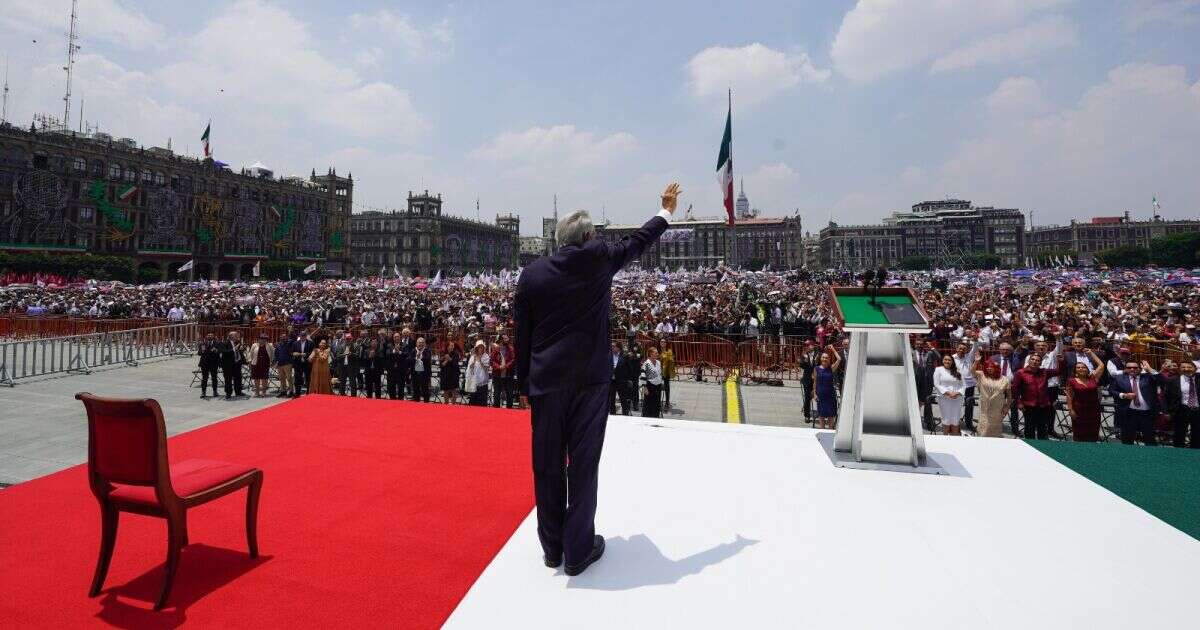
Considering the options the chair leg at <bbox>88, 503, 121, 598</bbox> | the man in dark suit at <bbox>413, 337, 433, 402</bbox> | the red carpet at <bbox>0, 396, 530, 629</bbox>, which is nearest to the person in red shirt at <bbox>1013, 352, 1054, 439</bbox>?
the red carpet at <bbox>0, 396, 530, 629</bbox>

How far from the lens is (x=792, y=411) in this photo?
10.5 metres

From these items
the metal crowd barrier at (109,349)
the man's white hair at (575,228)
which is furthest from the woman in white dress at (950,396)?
the metal crowd barrier at (109,349)

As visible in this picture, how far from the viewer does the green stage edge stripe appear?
3604 millimetres

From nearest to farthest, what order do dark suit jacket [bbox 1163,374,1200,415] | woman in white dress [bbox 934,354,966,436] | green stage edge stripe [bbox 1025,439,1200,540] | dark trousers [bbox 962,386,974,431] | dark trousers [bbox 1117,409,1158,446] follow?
green stage edge stripe [bbox 1025,439,1200,540]
dark trousers [bbox 1117,409,1158,446]
dark suit jacket [bbox 1163,374,1200,415]
woman in white dress [bbox 934,354,966,436]
dark trousers [bbox 962,386,974,431]

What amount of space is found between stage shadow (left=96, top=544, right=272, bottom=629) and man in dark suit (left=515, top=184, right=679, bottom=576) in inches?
65.2

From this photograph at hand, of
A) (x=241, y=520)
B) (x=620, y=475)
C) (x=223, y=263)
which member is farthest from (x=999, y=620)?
(x=223, y=263)

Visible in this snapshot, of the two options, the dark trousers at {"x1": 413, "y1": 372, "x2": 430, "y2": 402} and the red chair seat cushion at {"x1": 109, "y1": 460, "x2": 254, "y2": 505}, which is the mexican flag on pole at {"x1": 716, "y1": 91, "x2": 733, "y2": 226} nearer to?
the dark trousers at {"x1": 413, "y1": 372, "x2": 430, "y2": 402}

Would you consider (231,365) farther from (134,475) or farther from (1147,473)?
(1147,473)

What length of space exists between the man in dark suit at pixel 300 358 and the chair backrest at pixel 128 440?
9.63 meters

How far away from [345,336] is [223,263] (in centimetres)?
7347

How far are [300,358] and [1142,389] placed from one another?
14.2 metres

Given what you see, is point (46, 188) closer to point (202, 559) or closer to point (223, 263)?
point (223, 263)

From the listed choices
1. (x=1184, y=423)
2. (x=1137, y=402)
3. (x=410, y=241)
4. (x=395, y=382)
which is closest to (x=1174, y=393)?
(x=1184, y=423)

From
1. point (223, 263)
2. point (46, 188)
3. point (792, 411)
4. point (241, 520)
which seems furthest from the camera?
point (223, 263)
